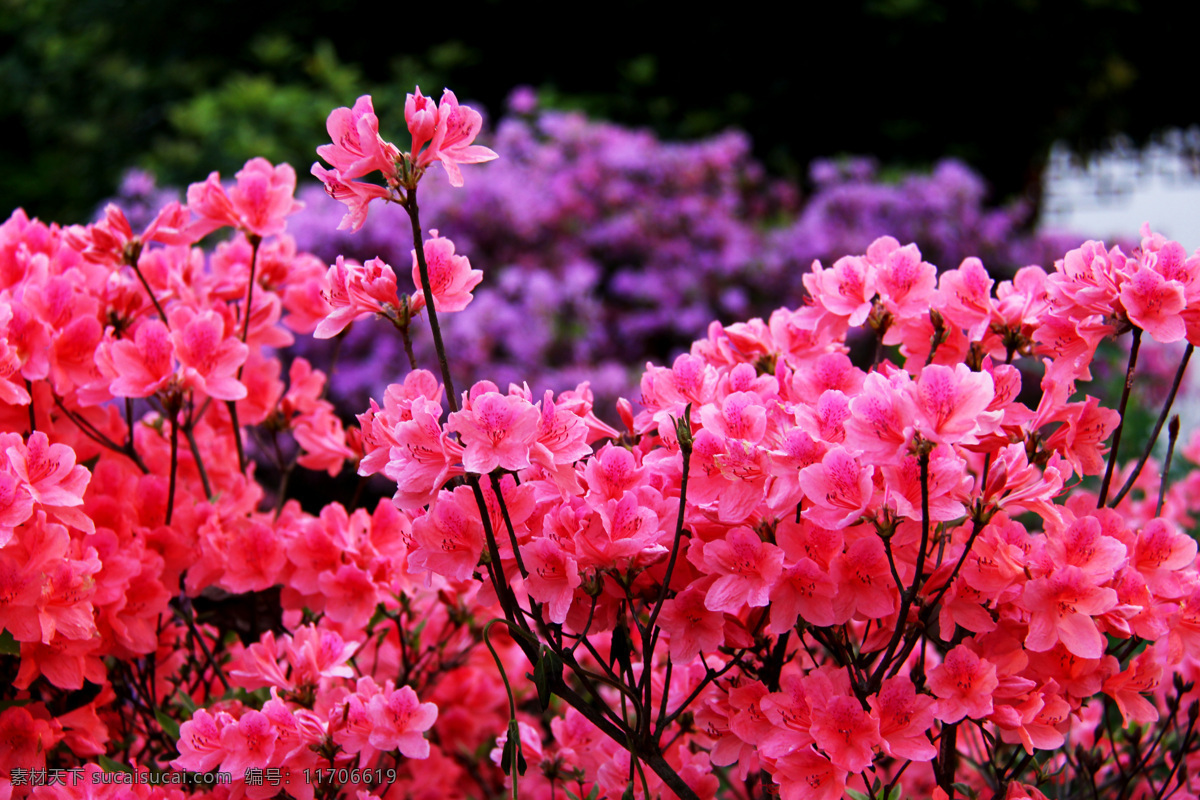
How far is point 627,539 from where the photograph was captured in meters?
0.86

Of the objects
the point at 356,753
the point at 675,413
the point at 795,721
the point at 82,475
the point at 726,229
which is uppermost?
the point at 675,413

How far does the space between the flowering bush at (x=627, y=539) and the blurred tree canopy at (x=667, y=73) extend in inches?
199

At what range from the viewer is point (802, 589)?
890 mm

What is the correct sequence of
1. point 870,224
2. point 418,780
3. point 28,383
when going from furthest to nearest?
point 870,224, point 418,780, point 28,383

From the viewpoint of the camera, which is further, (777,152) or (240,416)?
(777,152)

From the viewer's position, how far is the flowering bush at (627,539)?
2.85 ft

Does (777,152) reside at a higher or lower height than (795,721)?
lower

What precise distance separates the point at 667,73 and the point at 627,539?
23.4ft

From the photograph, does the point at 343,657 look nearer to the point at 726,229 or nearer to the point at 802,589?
the point at 802,589

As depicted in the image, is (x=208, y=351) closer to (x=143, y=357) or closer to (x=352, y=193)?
(x=143, y=357)

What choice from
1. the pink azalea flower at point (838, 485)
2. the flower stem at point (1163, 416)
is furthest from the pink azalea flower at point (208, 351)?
the flower stem at point (1163, 416)

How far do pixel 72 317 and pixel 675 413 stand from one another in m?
0.80

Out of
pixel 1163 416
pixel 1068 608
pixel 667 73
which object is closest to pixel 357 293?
pixel 1068 608

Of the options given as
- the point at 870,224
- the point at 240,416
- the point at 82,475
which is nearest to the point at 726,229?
the point at 870,224
